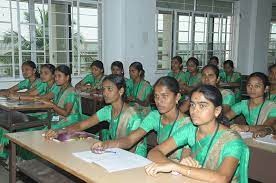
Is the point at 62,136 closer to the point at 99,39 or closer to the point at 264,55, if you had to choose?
the point at 99,39

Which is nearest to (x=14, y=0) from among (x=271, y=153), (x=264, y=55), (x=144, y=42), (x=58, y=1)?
(x=58, y=1)

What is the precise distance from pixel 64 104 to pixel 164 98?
1.93 meters

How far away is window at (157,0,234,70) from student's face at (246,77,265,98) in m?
4.96

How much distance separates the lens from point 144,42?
7.48 meters

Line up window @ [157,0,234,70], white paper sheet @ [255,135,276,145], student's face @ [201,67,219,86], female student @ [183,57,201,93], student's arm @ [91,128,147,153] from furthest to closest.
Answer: window @ [157,0,234,70] < female student @ [183,57,201,93] < student's face @ [201,67,219,86] < white paper sheet @ [255,135,276,145] < student's arm @ [91,128,147,153]

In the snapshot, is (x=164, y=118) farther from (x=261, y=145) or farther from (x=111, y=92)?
(x=261, y=145)

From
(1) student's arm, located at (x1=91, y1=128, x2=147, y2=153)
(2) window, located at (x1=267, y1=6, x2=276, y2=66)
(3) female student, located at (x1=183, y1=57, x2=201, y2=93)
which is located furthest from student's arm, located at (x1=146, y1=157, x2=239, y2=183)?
(2) window, located at (x1=267, y1=6, x2=276, y2=66)

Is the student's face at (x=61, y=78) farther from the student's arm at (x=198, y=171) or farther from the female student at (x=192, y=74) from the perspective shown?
the female student at (x=192, y=74)

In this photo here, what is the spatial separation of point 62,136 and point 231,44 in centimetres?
779

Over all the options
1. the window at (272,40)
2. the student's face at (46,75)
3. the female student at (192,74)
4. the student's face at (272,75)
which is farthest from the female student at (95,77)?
the window at (272,40)

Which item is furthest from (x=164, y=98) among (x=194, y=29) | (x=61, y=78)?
(x=194, y=29)

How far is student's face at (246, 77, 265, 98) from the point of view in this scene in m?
3.16

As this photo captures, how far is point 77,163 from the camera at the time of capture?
1940mm

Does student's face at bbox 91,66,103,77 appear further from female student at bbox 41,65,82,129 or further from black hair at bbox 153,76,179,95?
black hair at bbox 153,76,179,95
